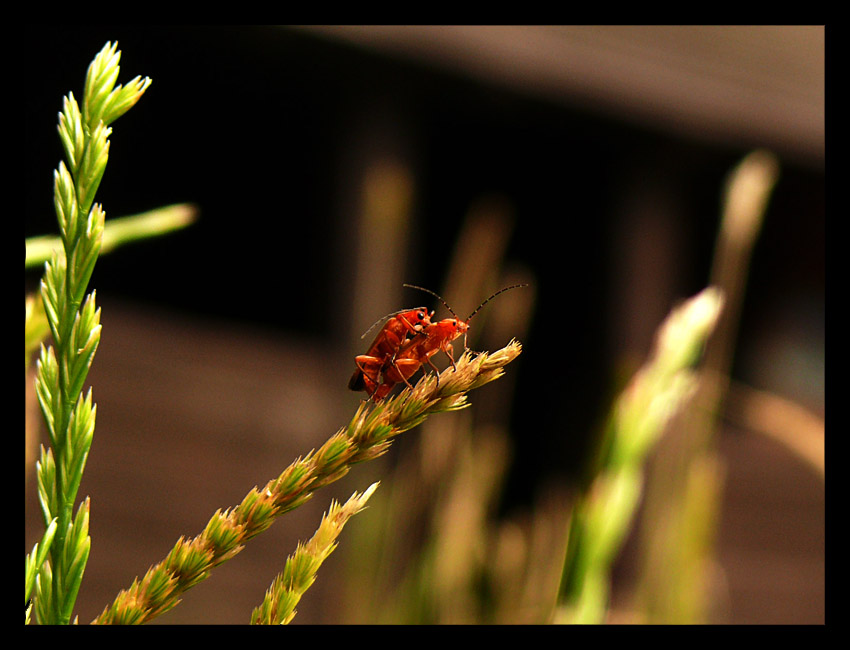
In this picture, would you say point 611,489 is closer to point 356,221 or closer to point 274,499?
point 274,499

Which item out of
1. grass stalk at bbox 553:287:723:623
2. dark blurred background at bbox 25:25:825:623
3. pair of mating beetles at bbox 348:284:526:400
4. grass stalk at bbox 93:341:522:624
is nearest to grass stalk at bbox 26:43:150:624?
grass stalk at bbox 93:341:522:624

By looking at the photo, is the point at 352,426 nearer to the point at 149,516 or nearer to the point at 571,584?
the point at 571,584

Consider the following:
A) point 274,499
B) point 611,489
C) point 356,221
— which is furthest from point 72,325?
point 356,221

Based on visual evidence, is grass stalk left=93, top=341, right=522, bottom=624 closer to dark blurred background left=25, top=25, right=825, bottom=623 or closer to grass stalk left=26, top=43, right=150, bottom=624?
grass stalk left=26, top=43, right=150, bottom=624

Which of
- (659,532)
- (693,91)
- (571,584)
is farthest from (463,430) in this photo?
(693,91)

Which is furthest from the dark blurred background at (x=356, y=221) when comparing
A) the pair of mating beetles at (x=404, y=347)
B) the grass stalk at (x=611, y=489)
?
the grass stalk at (x=611, y=489)

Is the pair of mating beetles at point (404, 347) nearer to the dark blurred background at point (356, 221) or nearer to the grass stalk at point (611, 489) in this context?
the grass stalk at point (611, 489)

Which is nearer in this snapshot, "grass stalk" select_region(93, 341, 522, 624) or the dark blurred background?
"grass stalk" select_region(93, 341, 522, 624)
